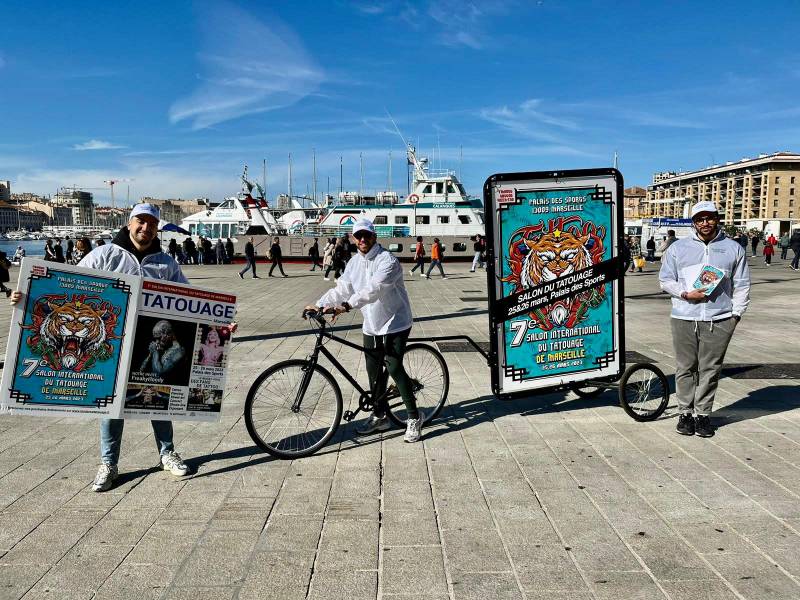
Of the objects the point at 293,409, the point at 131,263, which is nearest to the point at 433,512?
the point at 293,409

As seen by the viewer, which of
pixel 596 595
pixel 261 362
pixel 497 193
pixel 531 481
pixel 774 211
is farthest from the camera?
pixel 774 211

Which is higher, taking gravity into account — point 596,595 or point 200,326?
point 200,326

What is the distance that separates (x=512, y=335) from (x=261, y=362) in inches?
154

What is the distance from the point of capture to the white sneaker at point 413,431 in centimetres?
497

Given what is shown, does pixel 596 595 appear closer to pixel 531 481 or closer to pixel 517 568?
pixel 517 568

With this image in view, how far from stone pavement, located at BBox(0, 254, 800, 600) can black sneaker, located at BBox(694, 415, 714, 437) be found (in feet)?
0.28

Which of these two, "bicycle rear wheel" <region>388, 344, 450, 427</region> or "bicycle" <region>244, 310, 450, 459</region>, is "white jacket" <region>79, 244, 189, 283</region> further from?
"bicycle rear wheel" <region>388, 344, 450, 427</region>

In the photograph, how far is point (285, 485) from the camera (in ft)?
13.4

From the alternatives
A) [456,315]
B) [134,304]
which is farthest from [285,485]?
[456,315]

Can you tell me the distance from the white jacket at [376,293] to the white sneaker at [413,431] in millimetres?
753

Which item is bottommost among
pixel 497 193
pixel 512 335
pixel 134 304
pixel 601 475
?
pixel 601 475

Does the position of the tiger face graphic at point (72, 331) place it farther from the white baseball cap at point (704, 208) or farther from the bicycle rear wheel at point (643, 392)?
the white baseball cap at point (704, 208)

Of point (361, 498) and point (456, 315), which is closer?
point (361, 498)

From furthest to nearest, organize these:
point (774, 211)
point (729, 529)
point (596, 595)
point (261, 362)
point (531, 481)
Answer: point (774, 211)
point (261, 362)
point (531, 481)
point (729, 529)
point (596, 595)
